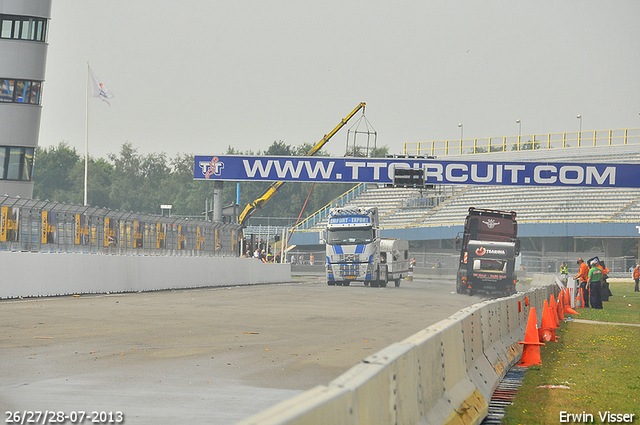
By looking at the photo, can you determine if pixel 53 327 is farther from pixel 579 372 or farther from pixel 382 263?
pixel 382 263

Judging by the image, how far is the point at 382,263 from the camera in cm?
4278

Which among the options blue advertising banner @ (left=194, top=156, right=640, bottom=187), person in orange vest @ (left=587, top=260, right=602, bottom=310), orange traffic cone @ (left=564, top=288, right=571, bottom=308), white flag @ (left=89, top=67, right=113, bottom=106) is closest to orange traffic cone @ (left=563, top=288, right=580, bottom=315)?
orange traffic cone @ (left=564, top=288, right=571, bottom=308)

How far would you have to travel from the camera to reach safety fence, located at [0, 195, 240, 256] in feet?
69.6

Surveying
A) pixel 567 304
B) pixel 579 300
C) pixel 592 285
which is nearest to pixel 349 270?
pixel 579 300

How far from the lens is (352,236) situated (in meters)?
41.0

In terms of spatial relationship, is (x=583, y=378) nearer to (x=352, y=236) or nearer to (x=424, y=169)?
(x=352, y=236)

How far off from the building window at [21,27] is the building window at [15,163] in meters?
4.82

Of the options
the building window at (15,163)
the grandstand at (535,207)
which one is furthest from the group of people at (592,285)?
the grandstand at (535,207)

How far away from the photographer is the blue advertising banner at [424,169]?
143 feet

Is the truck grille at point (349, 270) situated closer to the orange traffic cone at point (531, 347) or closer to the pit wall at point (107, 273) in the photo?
the pit wall at point (107, 273)

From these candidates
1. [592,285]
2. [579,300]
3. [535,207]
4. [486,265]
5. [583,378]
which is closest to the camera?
[583,378]

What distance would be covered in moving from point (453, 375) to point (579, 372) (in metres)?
4.73

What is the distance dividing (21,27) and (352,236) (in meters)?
17.9

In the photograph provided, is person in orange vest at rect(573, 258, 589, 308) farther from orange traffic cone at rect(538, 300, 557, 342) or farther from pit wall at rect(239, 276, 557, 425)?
pit wall at rect(239, 276, 557, 425)
